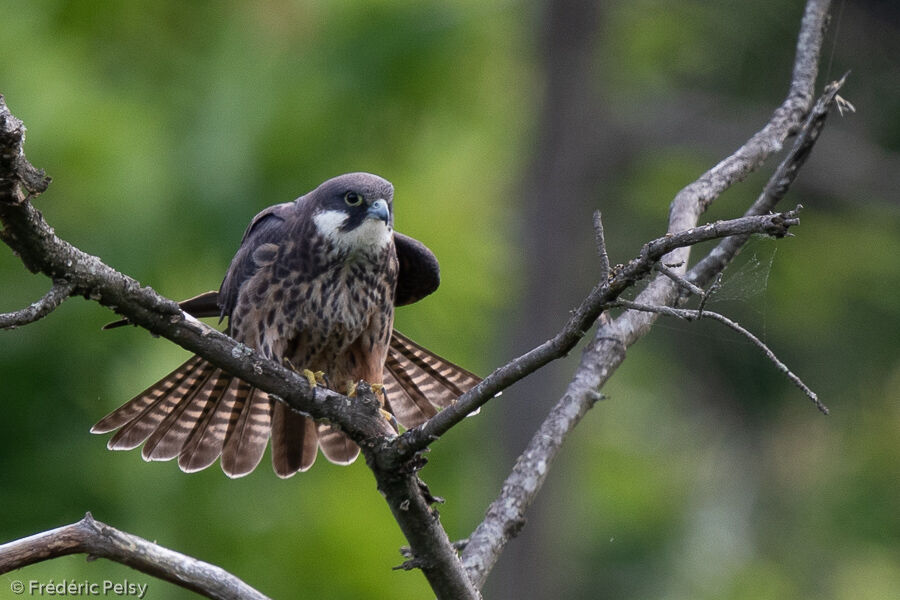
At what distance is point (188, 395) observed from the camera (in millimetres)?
4270

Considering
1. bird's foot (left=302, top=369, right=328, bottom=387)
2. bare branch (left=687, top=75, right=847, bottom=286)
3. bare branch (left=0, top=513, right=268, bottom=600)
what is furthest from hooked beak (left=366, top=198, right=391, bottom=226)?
bare branch (left=0, top=513, right=268, bottom=600)

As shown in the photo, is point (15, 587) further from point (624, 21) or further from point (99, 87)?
point (624, 21)

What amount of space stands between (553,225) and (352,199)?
521 centimetres

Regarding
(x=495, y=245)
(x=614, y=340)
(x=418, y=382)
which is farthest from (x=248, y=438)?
(x=495, y=245)

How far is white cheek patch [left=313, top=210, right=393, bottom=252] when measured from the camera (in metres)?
4.06

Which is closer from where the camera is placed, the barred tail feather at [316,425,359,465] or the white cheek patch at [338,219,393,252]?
the white cheek patch at [338,219,393,252]

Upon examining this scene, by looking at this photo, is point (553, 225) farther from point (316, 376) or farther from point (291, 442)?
point (316, 376)

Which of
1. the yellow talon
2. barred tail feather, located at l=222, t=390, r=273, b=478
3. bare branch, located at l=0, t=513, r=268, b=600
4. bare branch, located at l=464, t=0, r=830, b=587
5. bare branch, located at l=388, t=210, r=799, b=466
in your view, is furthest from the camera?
barred tail feather, located at l=222, t=390, r=273, b=478

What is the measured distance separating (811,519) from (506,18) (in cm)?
603

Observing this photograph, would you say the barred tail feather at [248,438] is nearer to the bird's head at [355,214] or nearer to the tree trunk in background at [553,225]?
the bird's head at [355,214]

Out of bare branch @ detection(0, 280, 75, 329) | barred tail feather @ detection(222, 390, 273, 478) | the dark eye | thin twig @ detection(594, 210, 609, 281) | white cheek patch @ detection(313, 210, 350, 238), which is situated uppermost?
the dark eye

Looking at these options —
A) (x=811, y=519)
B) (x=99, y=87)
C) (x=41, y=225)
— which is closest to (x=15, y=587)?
(x=41, y=225)

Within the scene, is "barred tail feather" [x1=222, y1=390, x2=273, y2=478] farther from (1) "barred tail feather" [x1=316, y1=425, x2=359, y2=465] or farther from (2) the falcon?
(1) "barred tail feather" [x1=316, y1=425, x2=359, y2=465]

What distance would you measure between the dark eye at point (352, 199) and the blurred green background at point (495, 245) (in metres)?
4.17
